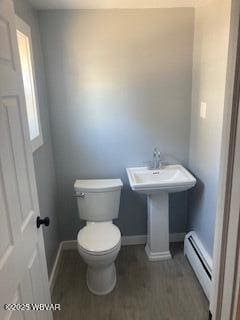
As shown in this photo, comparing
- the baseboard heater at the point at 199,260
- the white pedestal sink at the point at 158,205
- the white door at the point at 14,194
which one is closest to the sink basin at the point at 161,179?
the white pedestal sink at the point at 158,205

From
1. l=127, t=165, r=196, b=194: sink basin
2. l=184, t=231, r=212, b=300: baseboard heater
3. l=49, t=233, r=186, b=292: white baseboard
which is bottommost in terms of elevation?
l=49, t=233, r=186, b=292: white baseboard

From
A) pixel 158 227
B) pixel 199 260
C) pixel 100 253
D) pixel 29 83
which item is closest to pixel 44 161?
pixel 29 83

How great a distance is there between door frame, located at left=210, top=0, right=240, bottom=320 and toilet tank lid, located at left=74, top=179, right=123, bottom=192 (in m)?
1.36

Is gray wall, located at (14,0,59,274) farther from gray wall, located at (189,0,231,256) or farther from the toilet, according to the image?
gray wall, located at (189,0,231,256)

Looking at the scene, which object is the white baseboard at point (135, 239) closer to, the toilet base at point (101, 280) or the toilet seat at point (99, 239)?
the toilet seat at point (99, 239)

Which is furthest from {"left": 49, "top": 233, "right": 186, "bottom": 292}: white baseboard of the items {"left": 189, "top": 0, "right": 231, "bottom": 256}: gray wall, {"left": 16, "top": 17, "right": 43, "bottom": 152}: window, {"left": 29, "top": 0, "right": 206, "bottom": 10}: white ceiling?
{"left": 29, "top": 0, "right": 206, "bottom": 10}: white ceiling

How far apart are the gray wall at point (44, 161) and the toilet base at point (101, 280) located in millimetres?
382

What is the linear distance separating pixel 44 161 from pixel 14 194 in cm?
112

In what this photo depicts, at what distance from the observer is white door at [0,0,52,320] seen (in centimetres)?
94

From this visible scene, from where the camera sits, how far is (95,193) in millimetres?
2295

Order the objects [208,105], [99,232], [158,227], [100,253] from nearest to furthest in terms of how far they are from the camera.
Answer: [100,253] < [208,105] < [99,232] < [158,227]

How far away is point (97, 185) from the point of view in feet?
7.64

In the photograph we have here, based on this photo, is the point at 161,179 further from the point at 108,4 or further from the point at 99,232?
the point at 108,4

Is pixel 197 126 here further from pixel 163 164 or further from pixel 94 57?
pixel 94 57
